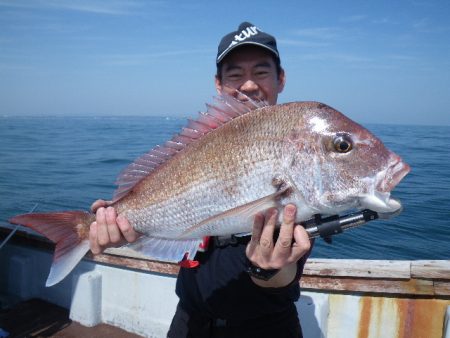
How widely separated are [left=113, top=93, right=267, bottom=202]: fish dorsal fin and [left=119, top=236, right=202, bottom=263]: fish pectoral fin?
34 cm

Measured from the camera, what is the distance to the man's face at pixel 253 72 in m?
2.96

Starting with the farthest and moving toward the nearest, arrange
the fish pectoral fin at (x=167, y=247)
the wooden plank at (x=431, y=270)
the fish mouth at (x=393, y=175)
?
the wooden plank at (x=431, y=270)
the fish pectoral fin at (x=167, y=247)
the fish mouth at (x=393, y=175)

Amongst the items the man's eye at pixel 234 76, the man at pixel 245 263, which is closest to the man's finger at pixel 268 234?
the man at pixel 245 263

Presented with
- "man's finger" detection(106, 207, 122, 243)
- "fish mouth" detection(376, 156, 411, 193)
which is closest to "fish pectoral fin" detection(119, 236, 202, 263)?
"man's finger" detection(106, 207, 122, 243)

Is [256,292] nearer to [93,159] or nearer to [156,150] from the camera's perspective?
[156,150]

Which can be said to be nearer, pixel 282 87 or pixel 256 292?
pixel 256 292

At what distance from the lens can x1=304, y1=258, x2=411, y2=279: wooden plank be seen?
3.66 m

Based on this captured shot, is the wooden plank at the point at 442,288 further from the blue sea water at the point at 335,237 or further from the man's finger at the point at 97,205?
the blue sea water at the point at 335,237

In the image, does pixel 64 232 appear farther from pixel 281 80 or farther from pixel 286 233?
pixel 281 80

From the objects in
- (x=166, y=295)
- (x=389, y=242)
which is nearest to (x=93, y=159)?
(x=389, y=242)

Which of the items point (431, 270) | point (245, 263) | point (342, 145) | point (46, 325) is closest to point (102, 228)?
point (245, 263)

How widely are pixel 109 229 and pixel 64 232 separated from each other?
32 cm

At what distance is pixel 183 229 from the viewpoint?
2.23m

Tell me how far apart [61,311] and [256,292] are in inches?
156
